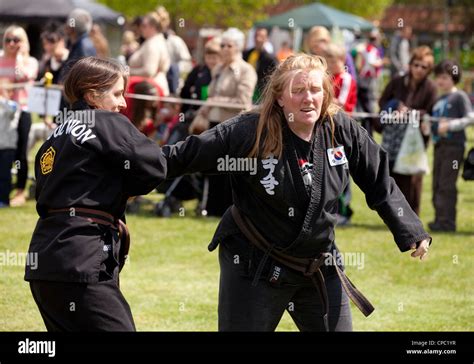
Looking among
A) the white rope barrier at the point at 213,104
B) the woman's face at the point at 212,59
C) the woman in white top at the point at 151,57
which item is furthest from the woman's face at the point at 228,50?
the woman in white top at the point at 151,57

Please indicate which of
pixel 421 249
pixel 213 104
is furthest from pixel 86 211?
pixel 213 104

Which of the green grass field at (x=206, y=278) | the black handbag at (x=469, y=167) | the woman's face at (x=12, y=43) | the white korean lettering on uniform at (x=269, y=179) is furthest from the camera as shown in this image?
the woman's face at (x=12, y=43)

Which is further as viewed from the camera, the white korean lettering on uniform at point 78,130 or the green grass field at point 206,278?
the green grass field at point 206,278

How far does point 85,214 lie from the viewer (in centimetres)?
436

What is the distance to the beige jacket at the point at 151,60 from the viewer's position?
1244 cm

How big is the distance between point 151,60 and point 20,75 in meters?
1.61

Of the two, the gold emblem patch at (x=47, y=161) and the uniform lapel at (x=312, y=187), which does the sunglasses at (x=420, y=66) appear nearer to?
the uniform lapel at (x=312, y=187)

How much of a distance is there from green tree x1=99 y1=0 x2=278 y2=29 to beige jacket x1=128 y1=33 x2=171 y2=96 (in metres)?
38.5

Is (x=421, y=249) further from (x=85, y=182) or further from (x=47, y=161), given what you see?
(x=47, y=161)

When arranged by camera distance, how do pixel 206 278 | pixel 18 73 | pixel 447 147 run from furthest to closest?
pixel 18 73
pixel 447 147
pixel 206 278

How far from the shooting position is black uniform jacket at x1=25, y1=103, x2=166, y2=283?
431cm

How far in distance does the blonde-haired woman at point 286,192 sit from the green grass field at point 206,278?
2035mm

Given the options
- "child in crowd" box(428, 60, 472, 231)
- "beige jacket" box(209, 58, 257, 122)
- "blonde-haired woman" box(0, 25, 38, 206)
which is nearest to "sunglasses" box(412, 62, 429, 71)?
"child in crowd" box(428, 60, 472, 231)

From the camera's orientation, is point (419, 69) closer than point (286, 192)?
No
